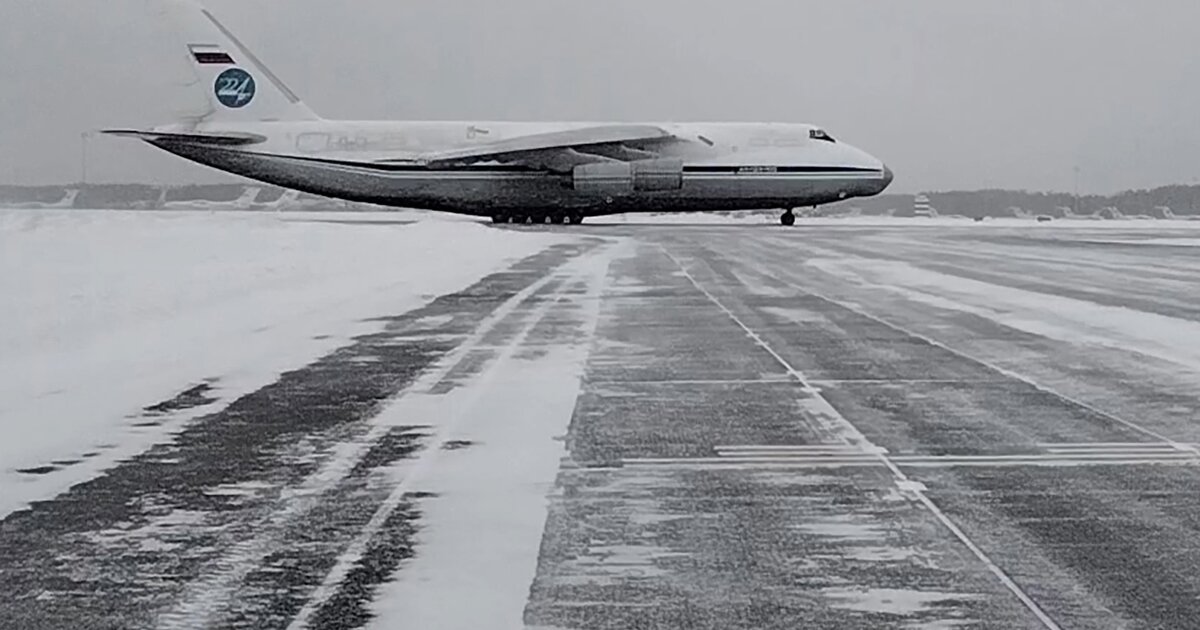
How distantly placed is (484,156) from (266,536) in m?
39.4

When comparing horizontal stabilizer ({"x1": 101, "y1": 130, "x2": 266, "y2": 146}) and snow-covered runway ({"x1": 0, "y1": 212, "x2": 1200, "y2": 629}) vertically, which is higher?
horizontal stabilizer ({"x1": 101, "y1": 130, "x2": 266, "y2": 146})

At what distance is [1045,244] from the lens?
39.3 metres

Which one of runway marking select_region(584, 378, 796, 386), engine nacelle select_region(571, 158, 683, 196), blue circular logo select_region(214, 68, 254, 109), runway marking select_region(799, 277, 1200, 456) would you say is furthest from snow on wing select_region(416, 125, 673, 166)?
runway marking select_region(584, 378, 796, 386)

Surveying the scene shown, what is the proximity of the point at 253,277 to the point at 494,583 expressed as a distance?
647 inches

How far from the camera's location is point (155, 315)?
15359 mm

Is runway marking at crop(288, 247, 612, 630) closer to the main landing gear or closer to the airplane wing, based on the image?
the airplane wing

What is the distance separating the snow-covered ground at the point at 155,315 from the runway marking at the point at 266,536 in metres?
1.18

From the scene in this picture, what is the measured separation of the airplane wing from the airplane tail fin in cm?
583

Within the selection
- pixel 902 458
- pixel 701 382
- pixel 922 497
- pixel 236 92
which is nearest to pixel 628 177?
pixel 236 92

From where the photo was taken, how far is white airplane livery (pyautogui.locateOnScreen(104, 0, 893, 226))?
46.4 metres

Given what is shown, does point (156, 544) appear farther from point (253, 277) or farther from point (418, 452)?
point (253, 277)

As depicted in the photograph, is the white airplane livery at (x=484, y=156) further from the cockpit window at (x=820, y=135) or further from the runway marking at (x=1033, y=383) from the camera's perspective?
the runway marking at (x=1033, y=383)

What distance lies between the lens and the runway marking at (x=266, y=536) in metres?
4.74

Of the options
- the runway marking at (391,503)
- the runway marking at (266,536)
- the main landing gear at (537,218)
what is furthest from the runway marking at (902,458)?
the main landing gear at (537,218)
